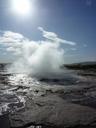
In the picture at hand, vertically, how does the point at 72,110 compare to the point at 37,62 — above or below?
below

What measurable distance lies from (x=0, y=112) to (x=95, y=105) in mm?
4203

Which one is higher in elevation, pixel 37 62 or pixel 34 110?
pixel 37 62

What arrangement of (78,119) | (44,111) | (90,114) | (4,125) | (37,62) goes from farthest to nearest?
(37,62) < (44,111) < (90,114) < (78,119) < (4,125)

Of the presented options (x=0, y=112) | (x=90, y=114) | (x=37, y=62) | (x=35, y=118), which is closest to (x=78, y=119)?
(x=90, y=114)

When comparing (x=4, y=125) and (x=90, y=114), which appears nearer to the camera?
(x=4, y=125)

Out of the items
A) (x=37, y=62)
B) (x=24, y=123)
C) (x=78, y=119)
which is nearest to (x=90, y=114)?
(x=78, y=119)

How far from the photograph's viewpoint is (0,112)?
682 cm

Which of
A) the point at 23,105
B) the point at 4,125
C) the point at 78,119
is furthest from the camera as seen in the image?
the point at 23,105

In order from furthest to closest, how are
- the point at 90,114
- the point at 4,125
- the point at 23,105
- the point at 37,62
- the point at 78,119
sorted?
1. the point at 37,62
2. the point at 23,105
3. the point at 90,114
4. the point at 78,119
5. the point at 4,125

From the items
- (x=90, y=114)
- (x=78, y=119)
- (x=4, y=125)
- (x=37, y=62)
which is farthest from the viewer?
(x=37, y=62)

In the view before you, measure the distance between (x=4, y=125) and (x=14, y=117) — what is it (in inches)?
28.3

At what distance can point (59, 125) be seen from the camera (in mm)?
5746

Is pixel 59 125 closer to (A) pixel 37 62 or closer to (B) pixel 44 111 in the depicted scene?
(B) pixel 44 111

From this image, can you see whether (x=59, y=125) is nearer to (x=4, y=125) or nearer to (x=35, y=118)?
(x=35, y=118)
